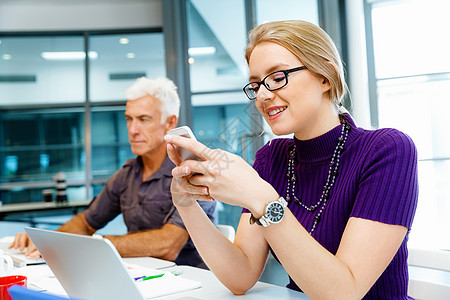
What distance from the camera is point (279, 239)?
2.90 feet

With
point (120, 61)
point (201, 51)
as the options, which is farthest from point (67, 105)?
point (201, 51)

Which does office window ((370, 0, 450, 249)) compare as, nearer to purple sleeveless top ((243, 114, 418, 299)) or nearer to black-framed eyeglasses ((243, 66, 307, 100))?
purple sleeveless top ((243, 114, 418, 299))

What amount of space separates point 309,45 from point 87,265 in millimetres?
799

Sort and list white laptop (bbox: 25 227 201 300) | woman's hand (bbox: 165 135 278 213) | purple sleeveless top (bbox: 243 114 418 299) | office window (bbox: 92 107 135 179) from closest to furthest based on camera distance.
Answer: white laptop (bbox: 25 227 201 300)
woman's hand (bbox: 165 135 278 213)
purple sleeveless top (bbox: 243 114 418 299)
office window (bbox: 92 107 135 179)

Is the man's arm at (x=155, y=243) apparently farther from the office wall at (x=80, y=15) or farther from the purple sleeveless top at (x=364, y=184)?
the office wall at (x=80, y=15)

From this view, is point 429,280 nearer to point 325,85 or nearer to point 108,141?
point 325,85

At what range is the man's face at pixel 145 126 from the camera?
2.24m

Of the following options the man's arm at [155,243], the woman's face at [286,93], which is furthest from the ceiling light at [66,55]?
the woman's face at [286,93]

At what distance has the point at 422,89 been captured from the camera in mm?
3971

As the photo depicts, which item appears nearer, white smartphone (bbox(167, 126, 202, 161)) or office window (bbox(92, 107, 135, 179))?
white smartphone (bbox(167, 126, 202, 161))

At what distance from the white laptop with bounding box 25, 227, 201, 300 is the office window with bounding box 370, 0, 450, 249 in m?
3.60

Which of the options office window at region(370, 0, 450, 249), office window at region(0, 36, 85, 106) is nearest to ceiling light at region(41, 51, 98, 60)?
office window at region(0, 36, 85, 106)

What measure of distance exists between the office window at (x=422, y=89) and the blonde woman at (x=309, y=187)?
298 centimetres

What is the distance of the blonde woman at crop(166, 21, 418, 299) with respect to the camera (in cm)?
88
